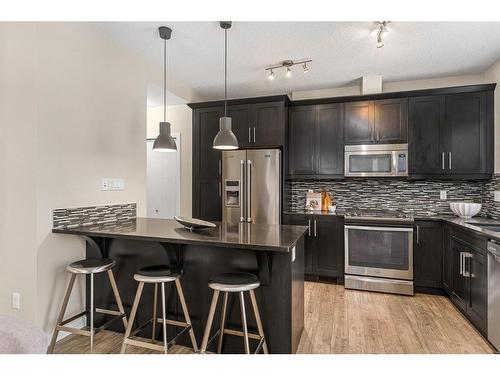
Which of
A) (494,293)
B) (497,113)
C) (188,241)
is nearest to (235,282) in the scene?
(188,241)

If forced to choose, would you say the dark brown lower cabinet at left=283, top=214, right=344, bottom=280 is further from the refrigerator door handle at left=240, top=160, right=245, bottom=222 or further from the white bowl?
the white bowl

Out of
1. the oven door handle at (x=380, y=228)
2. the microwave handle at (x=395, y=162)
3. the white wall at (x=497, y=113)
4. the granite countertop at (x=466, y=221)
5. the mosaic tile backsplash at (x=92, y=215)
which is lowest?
the oven door handle at (x=380, y=228)

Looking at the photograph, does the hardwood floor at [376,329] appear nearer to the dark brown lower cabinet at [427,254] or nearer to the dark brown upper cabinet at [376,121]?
the dark brown lower cabinet at [427,254]

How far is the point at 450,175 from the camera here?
11.4 feet

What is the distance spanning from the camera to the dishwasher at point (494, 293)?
2.12 metres

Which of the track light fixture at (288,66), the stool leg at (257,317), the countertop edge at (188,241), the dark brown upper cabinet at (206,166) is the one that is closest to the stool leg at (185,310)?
the countertop edge at (188,241)

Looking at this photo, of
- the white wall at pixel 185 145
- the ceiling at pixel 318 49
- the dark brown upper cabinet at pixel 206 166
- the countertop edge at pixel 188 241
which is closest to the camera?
the countertop edge at pixel 188 241

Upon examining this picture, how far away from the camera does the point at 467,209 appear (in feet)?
10.8

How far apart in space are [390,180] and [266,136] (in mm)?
1802

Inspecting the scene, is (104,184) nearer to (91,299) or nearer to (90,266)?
(90,266)

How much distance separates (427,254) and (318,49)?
8.55 ft

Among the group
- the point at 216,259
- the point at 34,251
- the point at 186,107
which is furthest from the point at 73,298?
the point at 186,107

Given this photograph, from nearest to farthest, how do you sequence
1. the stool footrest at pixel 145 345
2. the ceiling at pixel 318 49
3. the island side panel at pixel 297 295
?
1. the stool footrest at pixel 145 345
2. the island side panel at pixel 297 295
3. the ceiling at pixel 318 49

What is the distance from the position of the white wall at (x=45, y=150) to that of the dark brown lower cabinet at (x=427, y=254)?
345cm
